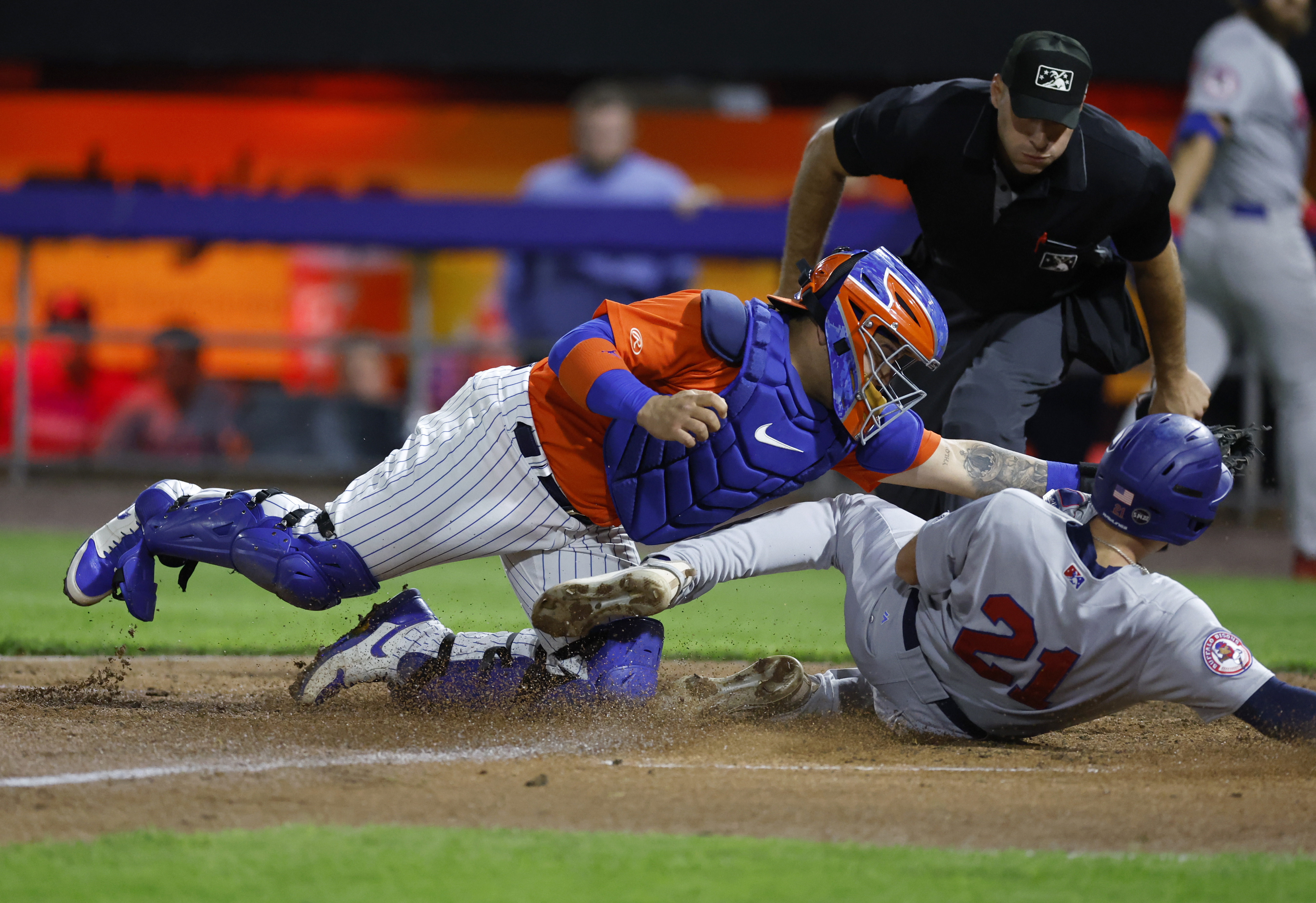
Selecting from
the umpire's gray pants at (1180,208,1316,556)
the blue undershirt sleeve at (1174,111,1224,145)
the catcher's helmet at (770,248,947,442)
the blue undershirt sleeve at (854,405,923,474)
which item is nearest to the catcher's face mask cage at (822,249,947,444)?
the catcher's helmet at (770,248,947,442)

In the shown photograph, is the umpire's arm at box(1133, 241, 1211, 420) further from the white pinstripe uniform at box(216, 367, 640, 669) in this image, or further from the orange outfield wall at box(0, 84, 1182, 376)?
the orange outfield wall at box(0, 84, 1182, 376)

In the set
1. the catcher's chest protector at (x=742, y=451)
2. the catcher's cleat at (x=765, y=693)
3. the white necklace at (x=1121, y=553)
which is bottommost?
the catcher's cleat at (x=765, y=693)

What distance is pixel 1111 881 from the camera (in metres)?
2.67

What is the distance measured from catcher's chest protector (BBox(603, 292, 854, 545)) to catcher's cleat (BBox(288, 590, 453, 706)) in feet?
2.39

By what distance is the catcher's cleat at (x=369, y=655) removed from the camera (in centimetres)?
428

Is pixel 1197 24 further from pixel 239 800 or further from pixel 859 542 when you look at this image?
pixel 239 800

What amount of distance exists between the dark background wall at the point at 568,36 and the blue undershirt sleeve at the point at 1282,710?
402 inches

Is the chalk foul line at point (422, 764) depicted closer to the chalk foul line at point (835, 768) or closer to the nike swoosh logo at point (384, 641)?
the chalk foul line at point (835, 768)

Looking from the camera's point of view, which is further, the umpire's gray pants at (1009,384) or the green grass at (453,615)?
the green grass at (453,615)

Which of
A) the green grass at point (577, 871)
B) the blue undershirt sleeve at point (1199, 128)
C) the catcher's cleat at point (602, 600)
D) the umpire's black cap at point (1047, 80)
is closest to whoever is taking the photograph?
the green grass at point (577, 871)

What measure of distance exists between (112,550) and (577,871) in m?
2.25

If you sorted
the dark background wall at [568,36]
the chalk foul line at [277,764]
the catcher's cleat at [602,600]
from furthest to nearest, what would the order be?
the dark background wall at [568,36] → the catcher's cleat at [602,600] → the chalk foul line at [277,764]

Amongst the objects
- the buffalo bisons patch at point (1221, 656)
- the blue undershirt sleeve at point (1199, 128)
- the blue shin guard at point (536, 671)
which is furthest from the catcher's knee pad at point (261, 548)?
the blue undershirt sleeve at point (1199, 128)

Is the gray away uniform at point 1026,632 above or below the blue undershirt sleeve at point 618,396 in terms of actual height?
below
